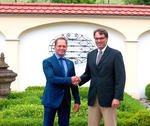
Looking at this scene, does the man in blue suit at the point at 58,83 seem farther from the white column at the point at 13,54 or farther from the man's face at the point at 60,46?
the white column at the point at 13,54

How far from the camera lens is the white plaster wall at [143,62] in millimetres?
15492

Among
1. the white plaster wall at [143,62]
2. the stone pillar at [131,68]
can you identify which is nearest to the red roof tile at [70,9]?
the white plaster wall at [143,62]

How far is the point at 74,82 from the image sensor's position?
6.14 m

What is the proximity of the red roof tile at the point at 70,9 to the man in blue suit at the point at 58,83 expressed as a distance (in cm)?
875

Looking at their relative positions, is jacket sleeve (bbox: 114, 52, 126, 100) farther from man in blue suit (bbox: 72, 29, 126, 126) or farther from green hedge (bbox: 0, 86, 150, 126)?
green hedge (bbox: 0, 86, 150, 126)

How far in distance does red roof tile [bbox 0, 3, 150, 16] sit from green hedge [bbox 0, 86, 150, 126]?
351cm

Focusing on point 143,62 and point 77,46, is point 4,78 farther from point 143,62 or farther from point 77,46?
point 143,62

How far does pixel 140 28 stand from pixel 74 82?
9.58m

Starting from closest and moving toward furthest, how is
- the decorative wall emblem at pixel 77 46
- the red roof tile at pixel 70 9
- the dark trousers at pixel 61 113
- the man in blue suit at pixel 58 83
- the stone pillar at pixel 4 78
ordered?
the man in blue suit at pixel 58 83 < the dark trousers at pixel 61 113 < the stone pillar at pixel 4 78 < the red roof tile at pixel 70 9 < the decorative wall emblem at pixel 77 46

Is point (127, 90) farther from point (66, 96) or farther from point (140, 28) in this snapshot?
point (66, 96)

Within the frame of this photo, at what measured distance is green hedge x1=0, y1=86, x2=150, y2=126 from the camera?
27.5ft

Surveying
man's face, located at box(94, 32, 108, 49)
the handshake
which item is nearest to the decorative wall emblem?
the handshake

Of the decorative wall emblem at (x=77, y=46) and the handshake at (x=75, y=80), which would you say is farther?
the decorative wall emblem at (x=77, y=46)

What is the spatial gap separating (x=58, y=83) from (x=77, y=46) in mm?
8947
